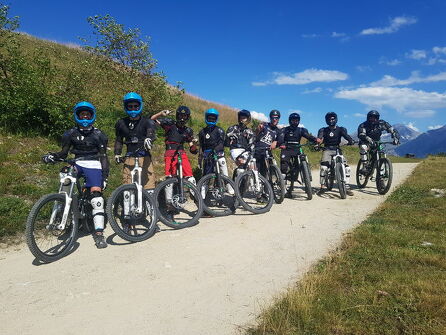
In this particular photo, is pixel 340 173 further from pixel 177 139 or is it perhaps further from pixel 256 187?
pixel 177 139

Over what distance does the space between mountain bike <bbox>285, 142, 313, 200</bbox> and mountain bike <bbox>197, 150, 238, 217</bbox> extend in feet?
8.85

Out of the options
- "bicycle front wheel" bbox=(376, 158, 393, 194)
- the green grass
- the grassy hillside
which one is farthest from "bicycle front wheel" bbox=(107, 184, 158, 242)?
"bicycle front wheel" bbox=(376, 158, 393, 194)

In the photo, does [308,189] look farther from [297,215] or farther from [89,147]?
[89,147]

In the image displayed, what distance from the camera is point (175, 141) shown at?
7.58 m

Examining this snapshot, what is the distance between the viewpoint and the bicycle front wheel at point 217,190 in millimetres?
7565

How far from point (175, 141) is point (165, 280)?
159 inches

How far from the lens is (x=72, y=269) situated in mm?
4664

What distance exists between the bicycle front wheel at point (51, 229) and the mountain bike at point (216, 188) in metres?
3.07

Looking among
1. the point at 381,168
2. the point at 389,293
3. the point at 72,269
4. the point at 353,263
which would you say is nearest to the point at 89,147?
the point at 72,269

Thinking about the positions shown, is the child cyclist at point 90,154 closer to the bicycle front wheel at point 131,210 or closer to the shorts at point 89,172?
the shorts at point 89,172

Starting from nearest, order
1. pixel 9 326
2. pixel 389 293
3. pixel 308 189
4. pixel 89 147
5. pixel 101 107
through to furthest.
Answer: pixel 9 326 < pixel 389 293 < pixel 89 147 < pixel 308 189 < pixel 101 107

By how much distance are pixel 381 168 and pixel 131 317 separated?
9.55m

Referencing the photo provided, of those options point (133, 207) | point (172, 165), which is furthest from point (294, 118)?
point (133, 207)

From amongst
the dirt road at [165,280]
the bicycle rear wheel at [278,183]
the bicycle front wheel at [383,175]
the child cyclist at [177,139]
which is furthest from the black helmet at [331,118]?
the child cyclist at [177,139]
